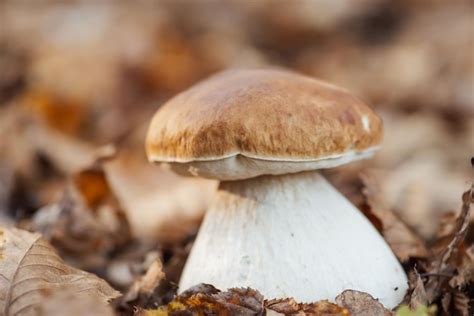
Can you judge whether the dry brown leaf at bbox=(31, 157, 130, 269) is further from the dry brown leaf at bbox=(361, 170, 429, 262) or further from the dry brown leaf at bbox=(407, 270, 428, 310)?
the dry brown leaf at bbox=(407, 270, 428, 310)

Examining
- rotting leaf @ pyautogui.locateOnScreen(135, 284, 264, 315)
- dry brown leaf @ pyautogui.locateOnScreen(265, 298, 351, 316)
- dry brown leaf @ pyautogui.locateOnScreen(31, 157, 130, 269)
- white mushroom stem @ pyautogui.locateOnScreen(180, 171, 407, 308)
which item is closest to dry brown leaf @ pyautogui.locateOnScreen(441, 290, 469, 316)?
white mushroom stem @ pyautogui.locateOnScreen(180, 171, 407, 308)

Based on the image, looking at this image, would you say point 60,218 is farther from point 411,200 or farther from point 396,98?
point 396,98

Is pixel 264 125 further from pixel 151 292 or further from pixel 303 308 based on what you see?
pixel 151 292

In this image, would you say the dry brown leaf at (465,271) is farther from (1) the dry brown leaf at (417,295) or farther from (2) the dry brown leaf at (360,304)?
(2) the dry brown leaf at (360,304)

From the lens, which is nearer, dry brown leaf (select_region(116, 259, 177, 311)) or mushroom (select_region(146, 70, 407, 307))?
mushroom (select_region(146, 70, 407, 307))

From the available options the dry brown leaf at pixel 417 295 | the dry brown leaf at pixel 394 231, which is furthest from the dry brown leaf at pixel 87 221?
the dry brown leaf at pixel 417 295

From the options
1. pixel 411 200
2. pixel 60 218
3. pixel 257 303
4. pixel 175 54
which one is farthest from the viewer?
pixel 175 54

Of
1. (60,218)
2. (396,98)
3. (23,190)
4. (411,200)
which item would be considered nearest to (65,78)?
(23,190)
